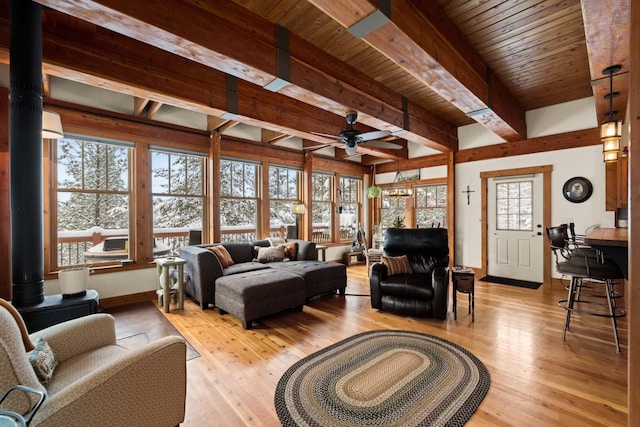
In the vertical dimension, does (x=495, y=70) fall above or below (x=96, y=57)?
above

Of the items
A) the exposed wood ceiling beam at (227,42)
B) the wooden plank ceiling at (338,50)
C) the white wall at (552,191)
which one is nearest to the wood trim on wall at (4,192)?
the wooden plank ceiling at (338,50)

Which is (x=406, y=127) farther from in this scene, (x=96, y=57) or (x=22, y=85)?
(x=22, y=85)

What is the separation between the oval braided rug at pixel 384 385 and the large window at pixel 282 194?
3.84 m

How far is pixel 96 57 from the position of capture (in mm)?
2643

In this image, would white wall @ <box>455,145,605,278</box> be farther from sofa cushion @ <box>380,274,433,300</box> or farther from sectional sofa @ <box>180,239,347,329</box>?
sectional sofa @ <box>180,239,347,329</box>

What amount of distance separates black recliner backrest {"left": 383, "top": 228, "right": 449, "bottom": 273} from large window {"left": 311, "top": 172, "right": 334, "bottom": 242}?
298 cm

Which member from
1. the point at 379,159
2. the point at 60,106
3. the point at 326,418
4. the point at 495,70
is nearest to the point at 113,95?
the point at 60,106

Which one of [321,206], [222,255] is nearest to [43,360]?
[222,255]

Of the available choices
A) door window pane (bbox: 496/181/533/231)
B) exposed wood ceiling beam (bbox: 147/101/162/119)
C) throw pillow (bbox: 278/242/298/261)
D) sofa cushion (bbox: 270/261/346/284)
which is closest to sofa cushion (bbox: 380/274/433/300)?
sofa cushion (bbox: 270/261/346/284)

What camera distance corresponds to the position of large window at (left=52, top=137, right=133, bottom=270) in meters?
Result: 3.92

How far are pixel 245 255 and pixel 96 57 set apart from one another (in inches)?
123

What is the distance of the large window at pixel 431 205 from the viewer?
21.8 ft

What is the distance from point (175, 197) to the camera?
483 cm

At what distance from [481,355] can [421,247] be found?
165cm
